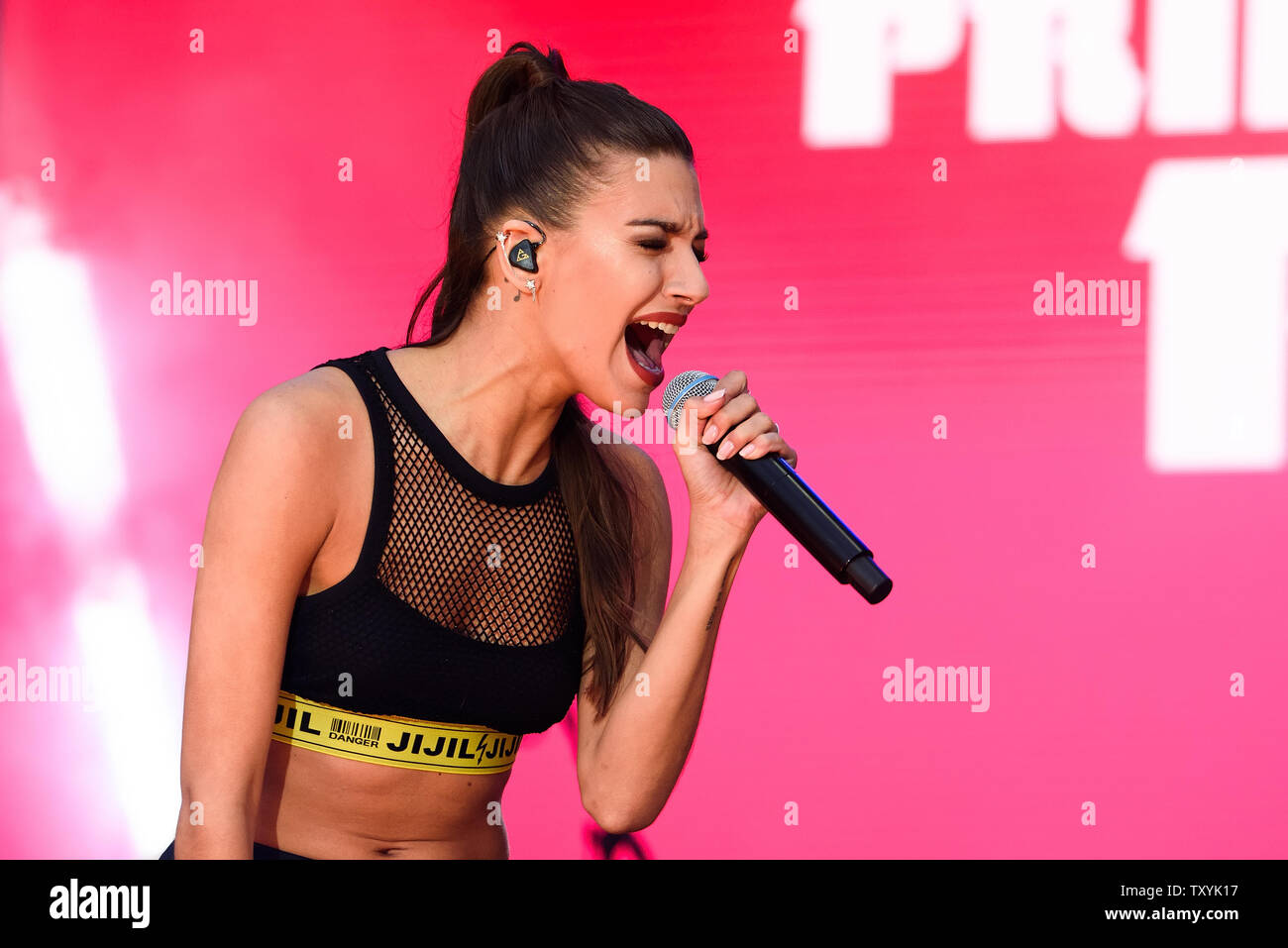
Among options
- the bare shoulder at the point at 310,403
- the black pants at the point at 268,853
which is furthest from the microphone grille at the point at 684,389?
the black pants at the point at 268,853

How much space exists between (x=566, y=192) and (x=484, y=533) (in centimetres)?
35

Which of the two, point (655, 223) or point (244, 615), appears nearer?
point (244, 615)

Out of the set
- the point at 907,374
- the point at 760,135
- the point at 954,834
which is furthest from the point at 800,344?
the point at 954,834

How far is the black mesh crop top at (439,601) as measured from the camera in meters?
1.26

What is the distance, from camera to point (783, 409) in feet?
7.75

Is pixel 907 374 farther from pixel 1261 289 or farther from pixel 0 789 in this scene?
pixel 0 789

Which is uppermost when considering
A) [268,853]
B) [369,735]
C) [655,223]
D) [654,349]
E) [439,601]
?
[655,223]

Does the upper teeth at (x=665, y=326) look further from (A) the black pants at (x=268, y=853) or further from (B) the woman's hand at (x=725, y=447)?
(A) the black pants at (x=268, y=853)

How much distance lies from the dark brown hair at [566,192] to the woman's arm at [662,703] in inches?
2.2

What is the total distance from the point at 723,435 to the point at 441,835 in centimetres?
50

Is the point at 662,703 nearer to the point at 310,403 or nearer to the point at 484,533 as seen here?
the point at 484,533

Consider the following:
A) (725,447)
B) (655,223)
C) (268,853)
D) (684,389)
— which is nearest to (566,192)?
(655,223)

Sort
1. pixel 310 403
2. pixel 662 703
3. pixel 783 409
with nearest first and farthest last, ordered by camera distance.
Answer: pixel 310 403 → pixel 662 703 → pixel 783 409

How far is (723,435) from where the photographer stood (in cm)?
120
